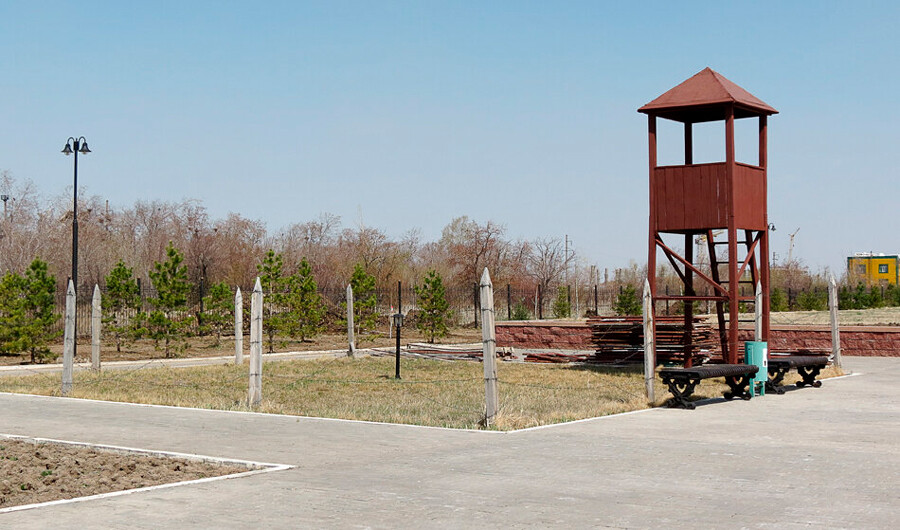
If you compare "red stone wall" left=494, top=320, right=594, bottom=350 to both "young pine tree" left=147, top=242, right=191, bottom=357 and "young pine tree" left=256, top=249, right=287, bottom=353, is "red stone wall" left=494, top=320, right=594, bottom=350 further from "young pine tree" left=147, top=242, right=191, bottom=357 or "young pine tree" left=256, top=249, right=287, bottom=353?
"young pine tree" left=147, top=242, right=191, bottom=357

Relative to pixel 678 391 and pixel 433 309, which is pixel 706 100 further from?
pixel 433 309

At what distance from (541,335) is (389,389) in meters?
13.5

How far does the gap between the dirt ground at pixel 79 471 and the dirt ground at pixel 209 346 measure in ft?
61.5

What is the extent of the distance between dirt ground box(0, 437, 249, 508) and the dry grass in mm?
4138

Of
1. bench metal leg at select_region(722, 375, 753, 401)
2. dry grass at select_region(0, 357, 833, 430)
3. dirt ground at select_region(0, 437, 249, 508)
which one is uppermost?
bench metal leg at select_region(722, 375, 753, 401)

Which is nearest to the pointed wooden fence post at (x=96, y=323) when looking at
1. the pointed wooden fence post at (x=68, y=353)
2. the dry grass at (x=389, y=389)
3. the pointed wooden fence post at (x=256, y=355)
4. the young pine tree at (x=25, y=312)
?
the dry grass at (x=389, y=389)

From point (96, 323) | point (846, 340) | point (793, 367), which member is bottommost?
point (793, 367)

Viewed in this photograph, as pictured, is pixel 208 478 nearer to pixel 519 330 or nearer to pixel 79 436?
pixel 79 436

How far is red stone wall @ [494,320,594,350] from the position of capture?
32062mm

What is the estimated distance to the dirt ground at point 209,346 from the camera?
30812 millimetres

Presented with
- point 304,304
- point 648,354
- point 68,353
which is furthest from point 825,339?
point 68,353

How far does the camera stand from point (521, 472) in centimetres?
991

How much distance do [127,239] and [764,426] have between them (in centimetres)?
6951

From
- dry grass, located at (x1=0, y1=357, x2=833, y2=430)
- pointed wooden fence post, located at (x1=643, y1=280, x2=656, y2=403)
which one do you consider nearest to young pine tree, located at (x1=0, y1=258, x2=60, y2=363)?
dry grass, located at (x1=0, y1=357, x2=833, y2=430)
